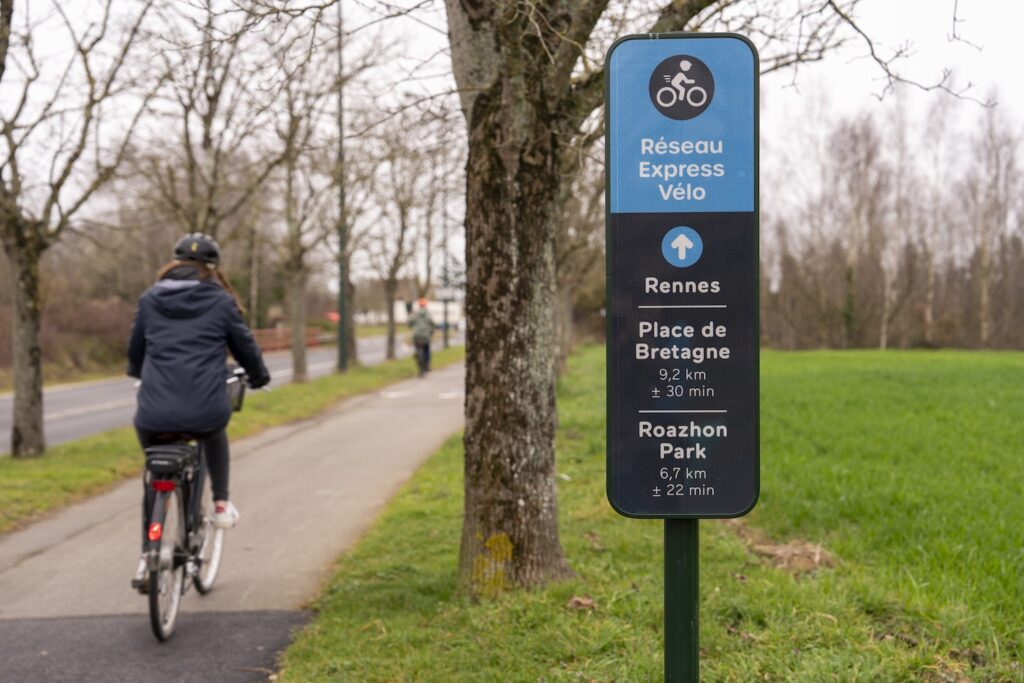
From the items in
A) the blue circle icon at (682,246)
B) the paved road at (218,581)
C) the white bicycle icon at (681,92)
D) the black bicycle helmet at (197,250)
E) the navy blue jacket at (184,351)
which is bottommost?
the paved road at (218,581)

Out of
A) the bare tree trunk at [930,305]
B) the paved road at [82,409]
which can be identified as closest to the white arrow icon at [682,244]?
the paved road at [82,409]

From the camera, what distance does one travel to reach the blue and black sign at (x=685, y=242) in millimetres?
2645

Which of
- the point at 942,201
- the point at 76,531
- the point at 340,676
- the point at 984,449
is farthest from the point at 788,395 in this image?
the point at 942,201

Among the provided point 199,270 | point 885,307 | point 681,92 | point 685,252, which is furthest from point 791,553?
point 885,307

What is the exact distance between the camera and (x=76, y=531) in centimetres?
691

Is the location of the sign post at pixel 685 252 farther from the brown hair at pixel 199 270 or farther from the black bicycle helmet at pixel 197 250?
the black bicycle helmet at pixel 197 250

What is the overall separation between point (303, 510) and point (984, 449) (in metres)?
6.14

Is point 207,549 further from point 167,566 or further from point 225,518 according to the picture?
point 167,566

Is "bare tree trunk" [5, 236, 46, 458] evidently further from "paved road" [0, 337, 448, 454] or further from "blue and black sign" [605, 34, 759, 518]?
"blue and black sign" [605, 34, 759, 518]

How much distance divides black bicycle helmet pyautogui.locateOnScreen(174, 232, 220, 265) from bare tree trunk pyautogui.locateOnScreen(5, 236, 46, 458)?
6.16 metres

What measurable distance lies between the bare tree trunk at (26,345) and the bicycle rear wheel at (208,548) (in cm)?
571

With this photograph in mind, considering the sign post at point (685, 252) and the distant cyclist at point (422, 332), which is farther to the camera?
the distant cyclist at point (422, 332)

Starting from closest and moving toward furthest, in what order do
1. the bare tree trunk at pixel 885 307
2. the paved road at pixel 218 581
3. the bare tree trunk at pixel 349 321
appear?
1. the paved road at pixel 218 581
2. the bare tree trunk at pixel 349 321
3. the bare tree trunk at pixel 885 307

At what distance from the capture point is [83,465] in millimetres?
9531
